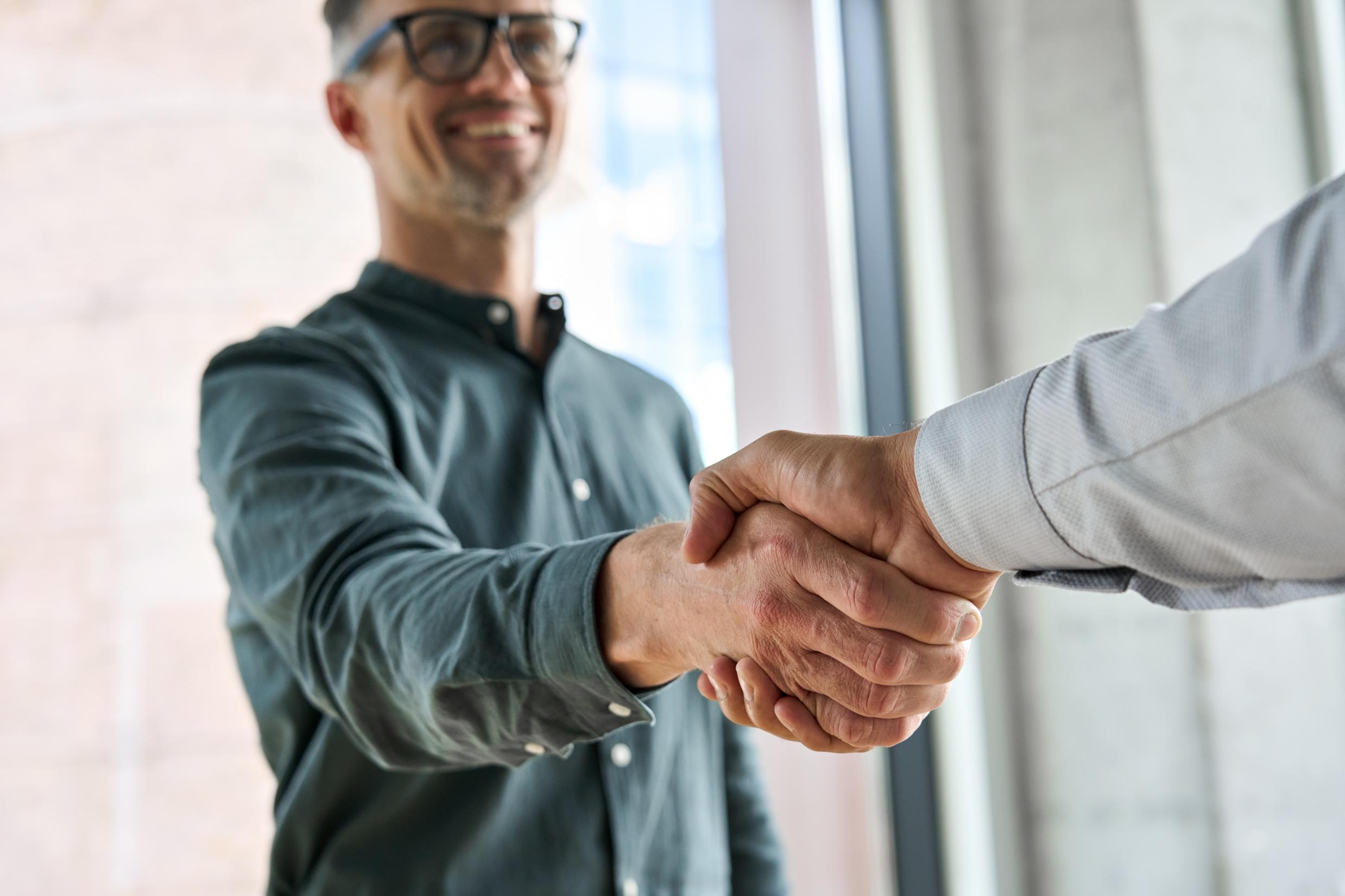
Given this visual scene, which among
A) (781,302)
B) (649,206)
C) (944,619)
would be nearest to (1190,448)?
(944,619)

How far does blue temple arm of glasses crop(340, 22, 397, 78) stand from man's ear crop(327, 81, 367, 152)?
0.02 metres

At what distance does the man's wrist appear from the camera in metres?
0.87

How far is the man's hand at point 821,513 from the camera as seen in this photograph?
82 centimetres

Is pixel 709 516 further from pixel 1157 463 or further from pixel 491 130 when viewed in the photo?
pixel 491 130

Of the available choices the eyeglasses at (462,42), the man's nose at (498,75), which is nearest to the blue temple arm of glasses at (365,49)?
the eyeglasses at (462,42)

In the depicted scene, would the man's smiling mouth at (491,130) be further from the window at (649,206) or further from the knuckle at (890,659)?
the knuckle at (890,659)

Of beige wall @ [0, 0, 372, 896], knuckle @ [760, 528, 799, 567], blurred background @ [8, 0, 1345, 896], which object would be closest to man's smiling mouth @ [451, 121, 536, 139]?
blurred background @ [8, 0, 1345, 896]

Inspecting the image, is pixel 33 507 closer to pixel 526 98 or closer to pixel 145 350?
pixel 145 350

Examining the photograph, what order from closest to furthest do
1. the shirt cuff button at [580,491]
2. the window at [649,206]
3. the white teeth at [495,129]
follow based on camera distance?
the shirt cuff button at [580,491] < the white teeth at [495,129] < the window at [649,206]

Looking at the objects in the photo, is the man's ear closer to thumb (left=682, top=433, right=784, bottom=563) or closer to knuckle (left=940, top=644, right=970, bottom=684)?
thumb (left=682, top=433, right=784, bottom=563)

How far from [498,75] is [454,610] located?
0.87m

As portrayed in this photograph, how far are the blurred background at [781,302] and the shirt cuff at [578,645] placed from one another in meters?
1.02

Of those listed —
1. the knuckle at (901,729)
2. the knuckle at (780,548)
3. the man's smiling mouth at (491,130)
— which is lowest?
the knuckle at (901,729)

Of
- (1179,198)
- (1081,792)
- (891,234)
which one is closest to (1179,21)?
(1179,198)
